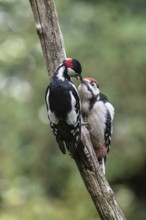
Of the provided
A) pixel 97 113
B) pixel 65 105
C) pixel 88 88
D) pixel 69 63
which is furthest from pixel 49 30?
pixel 97 113

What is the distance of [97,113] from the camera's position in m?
4.90

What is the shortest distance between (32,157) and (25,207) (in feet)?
7.81

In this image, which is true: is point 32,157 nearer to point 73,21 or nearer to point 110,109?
point 73,21

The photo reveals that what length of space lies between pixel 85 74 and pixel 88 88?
16.0 feet

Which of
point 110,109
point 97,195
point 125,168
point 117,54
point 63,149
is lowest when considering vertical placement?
point 97,195

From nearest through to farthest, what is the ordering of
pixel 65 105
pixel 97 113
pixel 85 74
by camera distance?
1. pixel 65 105
2. pixel 97 113
3. pixel 85 74

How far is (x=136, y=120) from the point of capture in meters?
9.62

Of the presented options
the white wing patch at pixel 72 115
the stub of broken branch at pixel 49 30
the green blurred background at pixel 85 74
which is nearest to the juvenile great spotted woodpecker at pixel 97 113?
the stub of broken branch at pixel 49 30

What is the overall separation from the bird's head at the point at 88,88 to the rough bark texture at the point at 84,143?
27cm

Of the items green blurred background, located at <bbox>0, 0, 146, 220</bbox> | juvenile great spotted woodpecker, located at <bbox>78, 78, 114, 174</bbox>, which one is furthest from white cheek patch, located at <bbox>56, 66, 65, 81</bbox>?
green blurred background, located at <bbox>0, 0, 146, 220</bbox>

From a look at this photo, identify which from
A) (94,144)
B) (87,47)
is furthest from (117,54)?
(94,144)

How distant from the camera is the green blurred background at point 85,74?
348 inches

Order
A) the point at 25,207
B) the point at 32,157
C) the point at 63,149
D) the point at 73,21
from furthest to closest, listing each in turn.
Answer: the point at 32,157 → the point at 73,21 → the point at 25,207 → the point at 63,149

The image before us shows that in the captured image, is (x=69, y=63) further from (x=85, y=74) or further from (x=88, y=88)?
(x=85, y=74)
